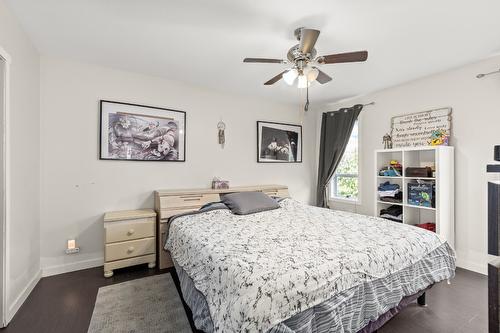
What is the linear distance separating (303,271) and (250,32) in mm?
2020

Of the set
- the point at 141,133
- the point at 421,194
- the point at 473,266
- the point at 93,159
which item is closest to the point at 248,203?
the point at 141,133

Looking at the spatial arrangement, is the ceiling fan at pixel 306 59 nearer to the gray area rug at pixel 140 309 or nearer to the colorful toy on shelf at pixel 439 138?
the colorful toy on shelf at pixel 439 138

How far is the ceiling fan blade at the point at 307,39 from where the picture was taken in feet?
5.84

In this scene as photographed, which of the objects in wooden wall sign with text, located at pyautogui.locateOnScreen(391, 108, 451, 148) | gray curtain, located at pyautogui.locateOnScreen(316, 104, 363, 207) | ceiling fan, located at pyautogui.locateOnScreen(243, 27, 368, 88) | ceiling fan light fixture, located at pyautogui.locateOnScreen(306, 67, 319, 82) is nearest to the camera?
ceiling fan, located at pyautogui.locateOnScreen(243, 27, 368, 88)

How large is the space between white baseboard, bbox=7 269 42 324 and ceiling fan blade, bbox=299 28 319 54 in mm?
3140

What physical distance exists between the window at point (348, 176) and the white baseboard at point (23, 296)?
434cm

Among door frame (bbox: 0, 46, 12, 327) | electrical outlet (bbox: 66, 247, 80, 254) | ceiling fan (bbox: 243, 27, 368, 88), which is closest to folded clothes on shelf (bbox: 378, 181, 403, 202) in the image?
ceiling fan (bbox: 243, 27, 368, 88)

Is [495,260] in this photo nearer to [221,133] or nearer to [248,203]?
[248,203]

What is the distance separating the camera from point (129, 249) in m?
2.62

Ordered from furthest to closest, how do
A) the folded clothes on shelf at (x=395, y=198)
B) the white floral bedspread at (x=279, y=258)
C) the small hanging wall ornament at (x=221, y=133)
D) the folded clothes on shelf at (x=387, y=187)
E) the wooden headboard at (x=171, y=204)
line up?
the small hanging wall ornament at (x=221, y=133), the folded clothes on shelf at (x=387, y=187), the folded clothes on shelf at (x=395, y=198), the wooden headboard at (x=171, y=204), the white floral bedspread at (x=279, y=258)

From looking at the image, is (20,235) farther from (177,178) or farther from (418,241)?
(418,241)

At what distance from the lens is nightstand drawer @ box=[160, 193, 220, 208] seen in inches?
112

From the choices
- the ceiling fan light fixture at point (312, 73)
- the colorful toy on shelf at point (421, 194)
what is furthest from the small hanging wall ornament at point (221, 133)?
the colorful toy on shelf at point (421, 194)

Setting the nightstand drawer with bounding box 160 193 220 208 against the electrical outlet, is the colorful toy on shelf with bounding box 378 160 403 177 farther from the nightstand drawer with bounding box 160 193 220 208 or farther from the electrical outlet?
the electrical outlet
